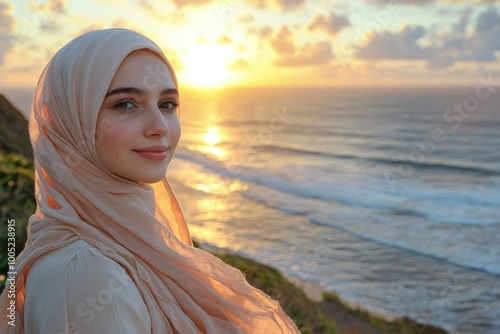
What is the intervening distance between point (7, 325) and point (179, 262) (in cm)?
66

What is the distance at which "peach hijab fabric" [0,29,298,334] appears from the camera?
1595 millimetres

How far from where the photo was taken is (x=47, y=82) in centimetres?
186

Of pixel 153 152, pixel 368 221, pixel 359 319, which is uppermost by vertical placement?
pixel 153 152

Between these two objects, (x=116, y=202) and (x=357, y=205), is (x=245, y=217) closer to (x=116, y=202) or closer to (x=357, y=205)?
(x=357, y=205)

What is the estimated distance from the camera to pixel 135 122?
169cm

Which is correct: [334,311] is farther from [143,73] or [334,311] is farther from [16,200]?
[143,73]

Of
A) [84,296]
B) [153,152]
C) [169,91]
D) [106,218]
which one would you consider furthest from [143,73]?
[84,296]

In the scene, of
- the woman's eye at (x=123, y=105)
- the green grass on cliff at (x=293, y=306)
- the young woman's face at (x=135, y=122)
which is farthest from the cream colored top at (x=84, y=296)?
the green grass on cliff at (x=293, y=306)

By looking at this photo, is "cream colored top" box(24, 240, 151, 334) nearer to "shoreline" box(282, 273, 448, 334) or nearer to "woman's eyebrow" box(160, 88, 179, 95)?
"woman's eyebrow" box(160, 88, 179, 95)

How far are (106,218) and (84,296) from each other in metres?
0.34

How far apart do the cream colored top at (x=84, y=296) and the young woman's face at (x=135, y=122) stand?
0.33 m

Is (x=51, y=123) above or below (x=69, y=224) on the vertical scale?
above

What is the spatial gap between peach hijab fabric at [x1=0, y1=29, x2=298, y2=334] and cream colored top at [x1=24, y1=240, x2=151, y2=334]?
67 mm

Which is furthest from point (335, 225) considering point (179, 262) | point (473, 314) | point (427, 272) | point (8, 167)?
point (179, 262)
